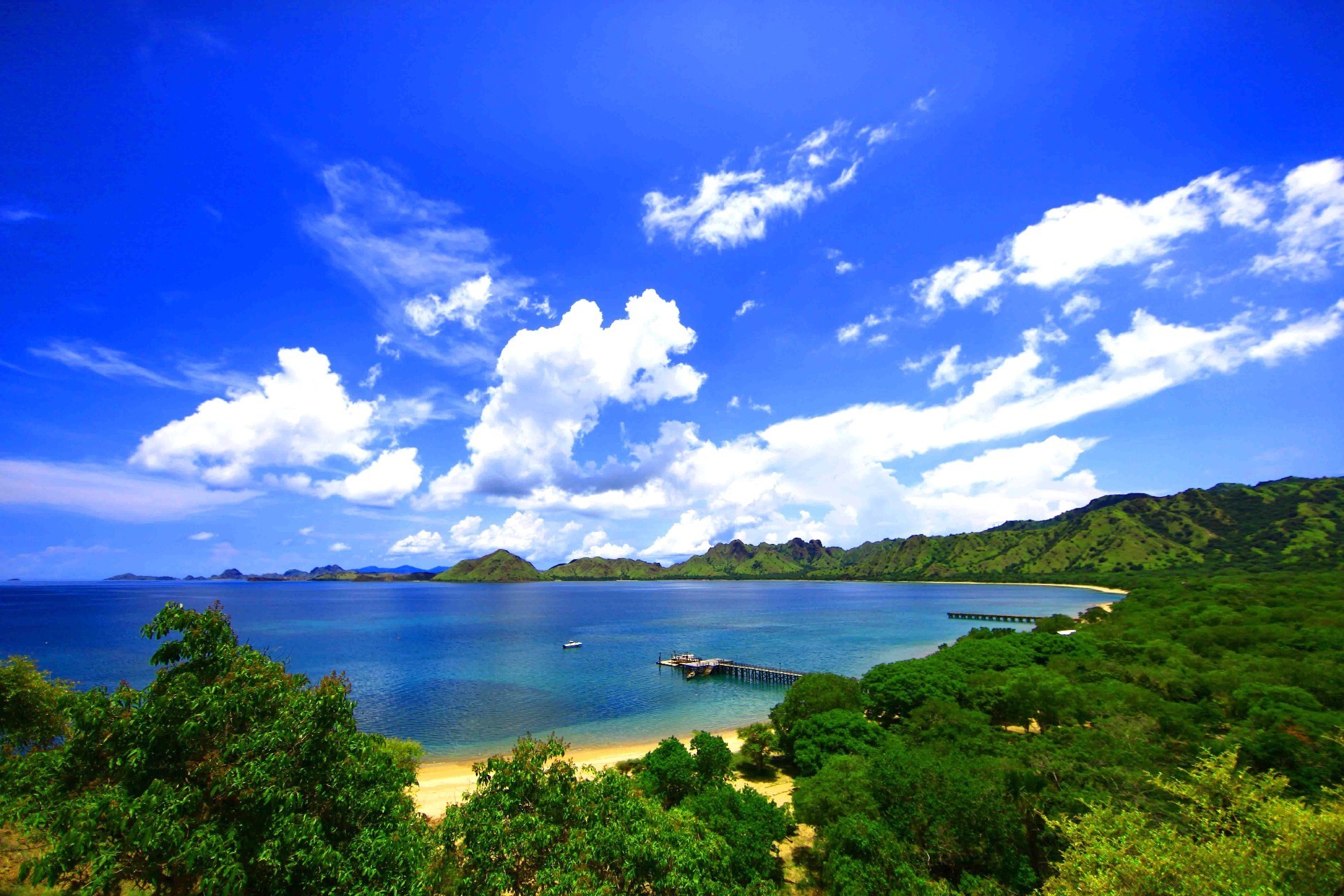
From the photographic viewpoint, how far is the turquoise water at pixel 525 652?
5553cm

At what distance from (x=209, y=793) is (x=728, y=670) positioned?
76406 millimetres

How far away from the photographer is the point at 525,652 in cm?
9450

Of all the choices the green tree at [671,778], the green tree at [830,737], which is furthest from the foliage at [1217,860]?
the green tree at [830,737]

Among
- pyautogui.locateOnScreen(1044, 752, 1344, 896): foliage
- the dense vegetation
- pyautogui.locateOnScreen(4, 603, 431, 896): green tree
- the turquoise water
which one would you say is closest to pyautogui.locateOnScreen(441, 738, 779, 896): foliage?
the dense vegetation

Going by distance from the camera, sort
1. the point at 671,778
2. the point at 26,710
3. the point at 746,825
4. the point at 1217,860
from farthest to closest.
→ the point at 671,778
the point at 26,710
the point at 746,825
the point at 1217,860

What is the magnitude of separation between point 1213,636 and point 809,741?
51.4 metres

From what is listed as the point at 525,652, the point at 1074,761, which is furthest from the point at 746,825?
the point at 525,652

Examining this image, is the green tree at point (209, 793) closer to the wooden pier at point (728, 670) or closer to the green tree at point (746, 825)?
the green tree at point (746, 825)

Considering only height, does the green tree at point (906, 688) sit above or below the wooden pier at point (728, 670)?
above

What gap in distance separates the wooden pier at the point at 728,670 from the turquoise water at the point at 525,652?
252 cm

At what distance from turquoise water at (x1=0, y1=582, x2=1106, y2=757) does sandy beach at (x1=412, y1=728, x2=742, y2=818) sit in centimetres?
205

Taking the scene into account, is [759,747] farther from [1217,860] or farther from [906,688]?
[1217,860]

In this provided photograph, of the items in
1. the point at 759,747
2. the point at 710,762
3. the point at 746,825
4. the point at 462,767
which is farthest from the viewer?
the point at 462,767

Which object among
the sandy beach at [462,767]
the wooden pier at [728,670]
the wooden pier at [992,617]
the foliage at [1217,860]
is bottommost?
the wooden pier at [992,617]
